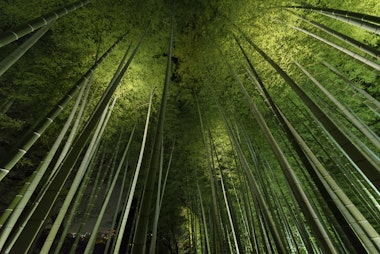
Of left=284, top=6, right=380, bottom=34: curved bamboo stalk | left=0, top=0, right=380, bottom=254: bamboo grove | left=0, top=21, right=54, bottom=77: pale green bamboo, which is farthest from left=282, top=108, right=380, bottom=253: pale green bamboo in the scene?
left=0, top=21, right=54, bottom=77: pale green bamboo

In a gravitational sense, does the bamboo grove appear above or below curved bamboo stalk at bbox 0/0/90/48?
above

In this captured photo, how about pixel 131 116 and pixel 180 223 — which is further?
pixel 180 223

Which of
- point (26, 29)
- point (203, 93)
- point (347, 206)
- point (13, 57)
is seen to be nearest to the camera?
point (347, 206)

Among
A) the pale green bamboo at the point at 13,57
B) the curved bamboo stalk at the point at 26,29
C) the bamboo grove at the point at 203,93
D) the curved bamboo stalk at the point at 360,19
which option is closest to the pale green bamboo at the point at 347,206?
the bamboo grove at the point at 203,93

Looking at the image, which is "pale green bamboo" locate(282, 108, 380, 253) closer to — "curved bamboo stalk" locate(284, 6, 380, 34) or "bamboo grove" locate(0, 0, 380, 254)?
"bamboo grove" locate(0, 0, 380, 254)

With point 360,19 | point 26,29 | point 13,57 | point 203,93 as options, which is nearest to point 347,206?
point 360,19

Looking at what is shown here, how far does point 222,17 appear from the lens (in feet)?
13.8

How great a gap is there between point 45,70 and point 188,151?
139 inches

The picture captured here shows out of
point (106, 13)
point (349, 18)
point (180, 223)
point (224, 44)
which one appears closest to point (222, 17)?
point (224, 44)

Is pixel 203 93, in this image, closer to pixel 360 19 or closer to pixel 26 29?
pixel 360 19

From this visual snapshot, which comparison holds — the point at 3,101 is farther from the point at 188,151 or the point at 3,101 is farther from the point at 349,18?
the point at 349,18

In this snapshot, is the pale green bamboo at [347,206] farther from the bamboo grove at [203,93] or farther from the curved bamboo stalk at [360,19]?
the curved bamboo stalk at [360,19]

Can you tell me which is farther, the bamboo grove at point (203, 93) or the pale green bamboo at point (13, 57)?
the bamboo grove at point (203, 93)

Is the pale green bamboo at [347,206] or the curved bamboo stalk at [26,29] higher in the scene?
the curved bamboo stalk at [26,29]
